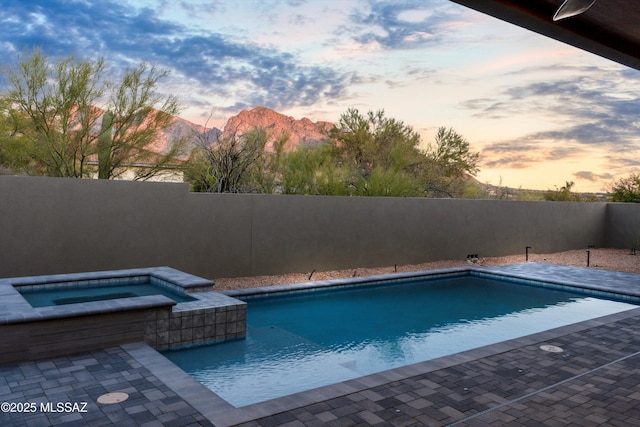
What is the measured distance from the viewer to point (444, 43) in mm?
12953

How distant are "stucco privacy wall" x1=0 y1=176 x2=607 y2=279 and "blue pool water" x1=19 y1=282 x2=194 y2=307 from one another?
109cm

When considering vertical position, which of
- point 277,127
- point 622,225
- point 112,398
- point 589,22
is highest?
point 277,127

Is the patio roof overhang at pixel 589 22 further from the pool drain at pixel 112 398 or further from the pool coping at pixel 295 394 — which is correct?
the pool drain at pixel 112 398

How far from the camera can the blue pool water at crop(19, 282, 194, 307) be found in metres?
5.43

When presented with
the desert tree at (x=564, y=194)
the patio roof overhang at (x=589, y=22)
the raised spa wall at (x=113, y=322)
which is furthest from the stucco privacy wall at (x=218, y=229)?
the desert tree at (x=564, y=194)

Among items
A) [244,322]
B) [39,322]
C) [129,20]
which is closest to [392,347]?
[244,322]

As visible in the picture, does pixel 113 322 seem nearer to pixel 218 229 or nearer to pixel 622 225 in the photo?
pixel 218 229

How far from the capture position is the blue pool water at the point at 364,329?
441cm

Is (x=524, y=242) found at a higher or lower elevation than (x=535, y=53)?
lower

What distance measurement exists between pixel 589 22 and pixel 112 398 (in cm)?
397

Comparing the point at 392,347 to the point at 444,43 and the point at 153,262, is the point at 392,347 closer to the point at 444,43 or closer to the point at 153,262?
the point at 153,262

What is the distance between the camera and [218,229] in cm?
815

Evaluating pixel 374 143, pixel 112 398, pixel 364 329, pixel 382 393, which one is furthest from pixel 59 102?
pixel 374 143

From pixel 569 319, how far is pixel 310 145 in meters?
10.7
